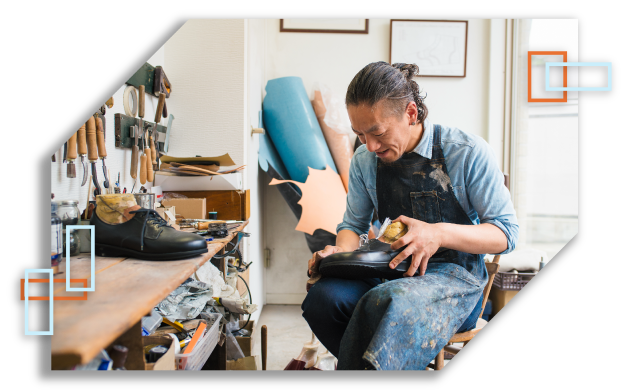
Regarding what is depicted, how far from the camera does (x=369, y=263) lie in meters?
0.94

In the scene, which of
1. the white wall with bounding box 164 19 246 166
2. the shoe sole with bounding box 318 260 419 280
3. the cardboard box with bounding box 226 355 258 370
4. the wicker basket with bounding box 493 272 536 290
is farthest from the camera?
the wicker basket with bounding box 493 272 536 290

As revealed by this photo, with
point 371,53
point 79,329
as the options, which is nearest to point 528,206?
point 371,53

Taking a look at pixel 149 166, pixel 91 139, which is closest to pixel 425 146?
pixel 91 139

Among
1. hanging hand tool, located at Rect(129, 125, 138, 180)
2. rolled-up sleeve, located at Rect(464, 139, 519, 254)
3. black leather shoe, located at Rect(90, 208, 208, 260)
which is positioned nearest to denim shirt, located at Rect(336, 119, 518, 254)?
rolled-up sleeve, located at Rect(464, 139, 519, 254)

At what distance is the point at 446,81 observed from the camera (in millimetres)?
2756

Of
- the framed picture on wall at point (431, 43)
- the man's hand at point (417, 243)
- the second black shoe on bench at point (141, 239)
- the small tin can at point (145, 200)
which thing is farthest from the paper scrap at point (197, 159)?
the framed picture on wall at point (431, 43)

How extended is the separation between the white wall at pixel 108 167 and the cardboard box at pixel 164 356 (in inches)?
19.3

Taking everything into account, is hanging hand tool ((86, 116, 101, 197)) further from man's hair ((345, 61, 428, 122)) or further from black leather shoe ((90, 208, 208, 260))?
man's hair ((345, 61, 428, 122))

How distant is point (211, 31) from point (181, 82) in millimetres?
318

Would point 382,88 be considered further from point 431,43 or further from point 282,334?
point 431,43

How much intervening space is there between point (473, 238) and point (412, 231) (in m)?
0.18

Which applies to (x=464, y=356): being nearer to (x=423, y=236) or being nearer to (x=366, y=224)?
(x=423, y=236)

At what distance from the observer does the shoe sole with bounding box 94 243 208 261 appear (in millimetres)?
805

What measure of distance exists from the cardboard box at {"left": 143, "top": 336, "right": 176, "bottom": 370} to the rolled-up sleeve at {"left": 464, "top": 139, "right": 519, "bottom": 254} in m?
0.90
